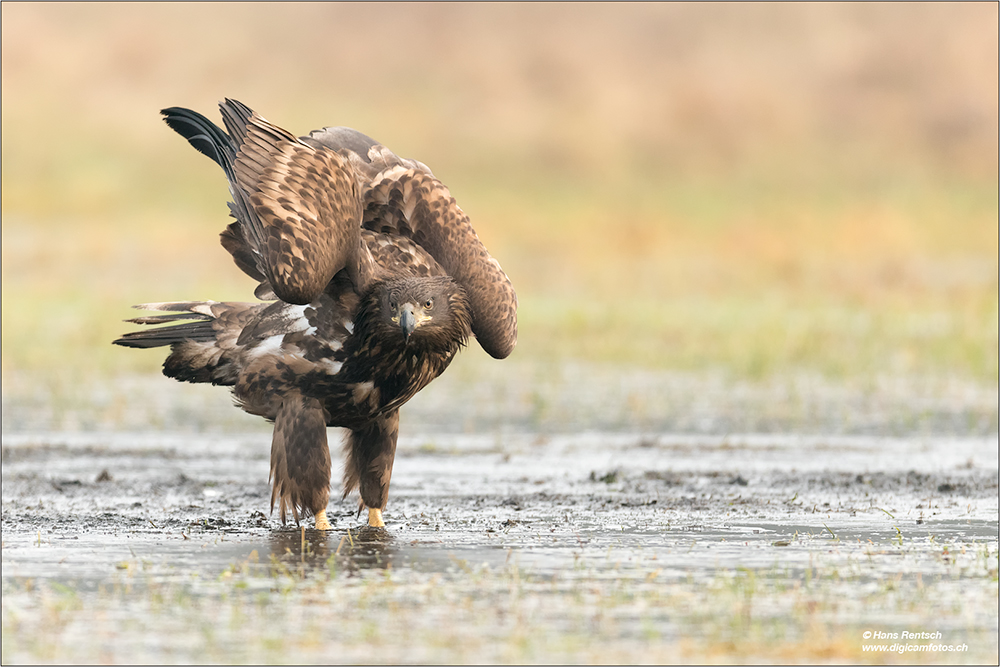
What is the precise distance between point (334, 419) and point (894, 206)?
134 feet

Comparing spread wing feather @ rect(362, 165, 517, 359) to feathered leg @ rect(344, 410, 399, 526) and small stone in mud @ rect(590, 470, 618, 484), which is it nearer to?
feathered leg @ rect(344, 410, 399, 526)

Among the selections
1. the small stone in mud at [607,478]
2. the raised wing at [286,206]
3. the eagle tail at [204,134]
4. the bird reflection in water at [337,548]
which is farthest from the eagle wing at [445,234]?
the small stone in mud at [607,478]

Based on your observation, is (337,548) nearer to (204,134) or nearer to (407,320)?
(407,320)

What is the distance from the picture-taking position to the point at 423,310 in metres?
7.72

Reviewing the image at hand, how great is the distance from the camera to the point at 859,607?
19.0 ft

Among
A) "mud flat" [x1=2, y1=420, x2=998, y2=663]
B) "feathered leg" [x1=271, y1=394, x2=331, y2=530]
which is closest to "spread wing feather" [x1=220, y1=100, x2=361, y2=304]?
"feathered leg" [x1=271, y1=394, x2=331, y2=530]

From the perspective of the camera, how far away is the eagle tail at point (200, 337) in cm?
868

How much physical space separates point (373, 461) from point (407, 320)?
3.99 ft

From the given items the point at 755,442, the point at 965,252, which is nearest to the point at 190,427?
→ the point at 755,442

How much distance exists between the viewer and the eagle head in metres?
7.66

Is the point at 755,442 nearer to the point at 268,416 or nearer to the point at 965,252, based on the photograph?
the point at 268,416

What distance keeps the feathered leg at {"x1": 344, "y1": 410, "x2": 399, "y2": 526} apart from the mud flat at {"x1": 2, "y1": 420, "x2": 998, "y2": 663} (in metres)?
0.16

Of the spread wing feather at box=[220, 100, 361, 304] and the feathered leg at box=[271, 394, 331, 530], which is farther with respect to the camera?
the feathered leg at box=[271, 394, 331, 530]

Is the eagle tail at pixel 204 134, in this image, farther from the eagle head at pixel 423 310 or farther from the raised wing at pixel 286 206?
the eagle head at pixel 423 310
